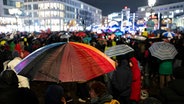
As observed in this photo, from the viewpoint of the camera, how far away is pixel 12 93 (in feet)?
11.7

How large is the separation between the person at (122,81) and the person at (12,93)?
6.51 feet

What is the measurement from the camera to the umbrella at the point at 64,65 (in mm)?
3850

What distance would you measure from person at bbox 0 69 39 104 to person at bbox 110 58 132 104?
1.99 metres

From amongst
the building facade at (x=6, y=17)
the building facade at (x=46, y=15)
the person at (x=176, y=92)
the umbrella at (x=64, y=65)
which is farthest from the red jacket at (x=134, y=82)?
the building facade at (x=46, y=15)

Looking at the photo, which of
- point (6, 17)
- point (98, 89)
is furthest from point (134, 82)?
point (6, 17)

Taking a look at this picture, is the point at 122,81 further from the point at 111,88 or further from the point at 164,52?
the point at 164,52

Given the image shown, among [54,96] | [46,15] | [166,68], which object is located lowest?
[166,68]

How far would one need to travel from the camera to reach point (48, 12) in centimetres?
10688

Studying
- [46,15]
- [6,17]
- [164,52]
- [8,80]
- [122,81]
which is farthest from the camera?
[46,15]

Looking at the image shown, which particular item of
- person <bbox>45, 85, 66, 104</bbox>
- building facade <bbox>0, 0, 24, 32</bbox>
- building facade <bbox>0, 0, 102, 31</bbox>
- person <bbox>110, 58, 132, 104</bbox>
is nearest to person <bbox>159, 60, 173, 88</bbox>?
person <bbox>110, 58, 132, 104</bbox>

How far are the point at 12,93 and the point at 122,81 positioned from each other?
2.32 m

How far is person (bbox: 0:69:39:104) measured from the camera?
3541mm

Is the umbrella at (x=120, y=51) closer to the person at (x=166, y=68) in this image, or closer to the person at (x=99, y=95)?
the person at (x=99, y=95)

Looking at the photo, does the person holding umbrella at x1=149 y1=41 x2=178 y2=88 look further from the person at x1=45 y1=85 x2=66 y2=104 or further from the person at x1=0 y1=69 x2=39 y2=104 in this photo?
the person at x1=0 y1=69 x2=39 y2=104
